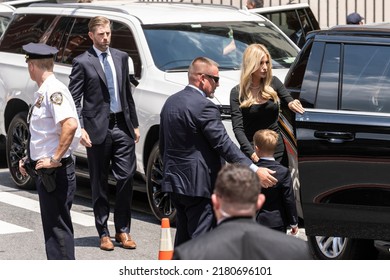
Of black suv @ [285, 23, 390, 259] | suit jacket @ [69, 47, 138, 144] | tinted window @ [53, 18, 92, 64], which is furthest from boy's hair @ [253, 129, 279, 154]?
tinted window @ [53, 18, 92, 64]

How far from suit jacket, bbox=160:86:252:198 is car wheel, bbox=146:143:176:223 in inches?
114

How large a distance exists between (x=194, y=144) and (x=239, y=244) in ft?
11.1

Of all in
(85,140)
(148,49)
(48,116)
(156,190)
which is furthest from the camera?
(148,49)

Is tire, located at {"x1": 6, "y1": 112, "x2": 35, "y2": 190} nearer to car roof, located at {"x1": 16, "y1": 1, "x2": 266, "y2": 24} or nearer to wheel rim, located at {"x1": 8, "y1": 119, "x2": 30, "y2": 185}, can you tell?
wheel rim, located at {"x1": 8, "y1": 119, "x2": 30, "y2": 185}

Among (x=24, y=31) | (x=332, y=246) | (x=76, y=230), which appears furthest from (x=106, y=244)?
(x=24, y=31)

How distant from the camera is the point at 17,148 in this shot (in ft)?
42.2

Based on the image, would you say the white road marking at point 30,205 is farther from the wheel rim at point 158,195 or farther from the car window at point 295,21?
the car window at point 295,21

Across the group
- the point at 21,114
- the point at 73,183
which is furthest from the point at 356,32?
the point at 21,114

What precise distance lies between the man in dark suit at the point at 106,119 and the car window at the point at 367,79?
2348mm

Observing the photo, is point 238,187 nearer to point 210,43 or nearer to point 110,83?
point 110,83

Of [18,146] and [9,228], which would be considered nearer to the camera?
[9,228]

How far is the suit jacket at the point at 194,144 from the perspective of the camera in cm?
779

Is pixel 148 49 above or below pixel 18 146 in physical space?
above

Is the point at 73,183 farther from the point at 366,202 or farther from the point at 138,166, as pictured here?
the point at 138,166
